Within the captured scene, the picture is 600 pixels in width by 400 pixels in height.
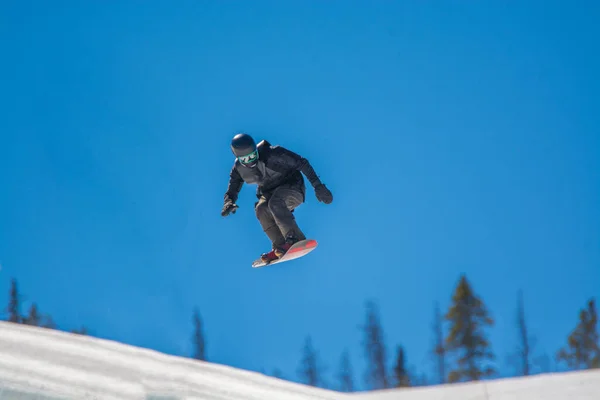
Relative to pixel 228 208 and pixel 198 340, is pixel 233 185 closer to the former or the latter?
pixel 228 208

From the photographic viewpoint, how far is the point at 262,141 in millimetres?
10367

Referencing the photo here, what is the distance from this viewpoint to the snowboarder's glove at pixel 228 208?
10.3m

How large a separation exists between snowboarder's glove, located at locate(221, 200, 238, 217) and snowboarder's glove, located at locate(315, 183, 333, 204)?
1.17 m

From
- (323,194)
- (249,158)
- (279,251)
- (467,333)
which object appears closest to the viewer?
(249,158)

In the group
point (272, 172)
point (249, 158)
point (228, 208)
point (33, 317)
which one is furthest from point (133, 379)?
point (33, 317)

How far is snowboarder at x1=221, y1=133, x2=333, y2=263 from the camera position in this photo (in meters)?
10.2

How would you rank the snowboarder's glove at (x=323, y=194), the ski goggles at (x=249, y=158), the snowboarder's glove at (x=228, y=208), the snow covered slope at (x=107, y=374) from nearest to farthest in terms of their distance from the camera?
the snow covered slope at (x=107, y=374) → the ski goggles at (x=249, y=158) → the snowboarder's glove at (x=323, y=194) → the snowboarder's glove at (x=228, y=208)

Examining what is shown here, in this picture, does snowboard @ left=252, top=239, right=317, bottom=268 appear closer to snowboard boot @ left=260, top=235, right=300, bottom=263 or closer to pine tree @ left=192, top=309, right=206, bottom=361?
snowboard boot @ left=260, top=235, right=300, bottom=263

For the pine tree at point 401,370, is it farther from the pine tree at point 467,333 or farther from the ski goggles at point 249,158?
the ski goggles at point 249,158

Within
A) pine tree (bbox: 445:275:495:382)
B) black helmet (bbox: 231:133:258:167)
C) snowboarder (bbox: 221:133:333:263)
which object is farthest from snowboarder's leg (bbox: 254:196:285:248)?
pine tree (bbox: 445:275:495:382)

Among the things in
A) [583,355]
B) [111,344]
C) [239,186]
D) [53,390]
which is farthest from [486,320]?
[53,390]

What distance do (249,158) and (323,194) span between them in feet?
3.61

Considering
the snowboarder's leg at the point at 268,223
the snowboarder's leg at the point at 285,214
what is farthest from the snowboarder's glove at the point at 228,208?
the snowboarder's leg at the point at 285,214

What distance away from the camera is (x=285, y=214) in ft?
33.7
